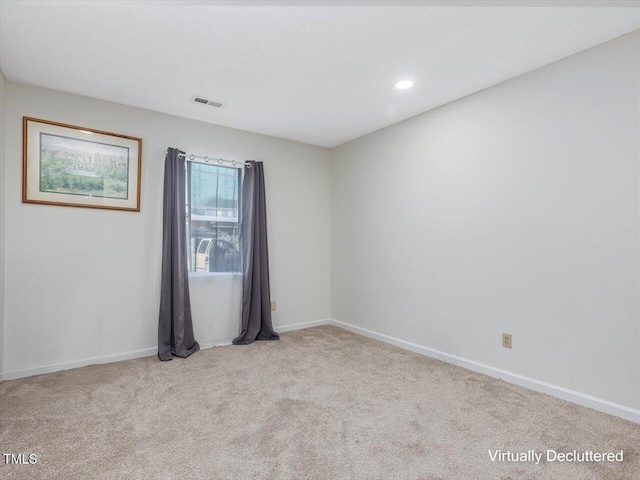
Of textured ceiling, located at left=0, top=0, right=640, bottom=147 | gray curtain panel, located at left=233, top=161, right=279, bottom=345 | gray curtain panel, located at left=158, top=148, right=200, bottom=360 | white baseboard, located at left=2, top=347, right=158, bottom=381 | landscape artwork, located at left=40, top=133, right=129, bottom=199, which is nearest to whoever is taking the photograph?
textured ceiling, located at left=0, top=0, right=640, bottom=147

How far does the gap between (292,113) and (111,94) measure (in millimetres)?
1598

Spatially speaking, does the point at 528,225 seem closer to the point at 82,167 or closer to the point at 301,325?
the point at 301,325

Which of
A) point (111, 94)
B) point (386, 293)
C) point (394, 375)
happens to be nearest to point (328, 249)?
point (386, 293)

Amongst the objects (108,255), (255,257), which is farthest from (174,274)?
(255,257)

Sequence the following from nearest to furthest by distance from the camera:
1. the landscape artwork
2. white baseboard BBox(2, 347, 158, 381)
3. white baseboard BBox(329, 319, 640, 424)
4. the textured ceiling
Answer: the textured ceiling, white baseboard BBox(329, 319, 640, 424), white baseboard BBox(2, 347, 158, 381), the landscape artwork

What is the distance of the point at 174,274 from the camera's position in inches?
132

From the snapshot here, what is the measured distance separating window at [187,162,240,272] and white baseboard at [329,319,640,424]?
1.98 m

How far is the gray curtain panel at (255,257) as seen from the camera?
384cm

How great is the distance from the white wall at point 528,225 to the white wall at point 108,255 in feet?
4.18

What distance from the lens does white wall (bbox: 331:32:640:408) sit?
7.11ft

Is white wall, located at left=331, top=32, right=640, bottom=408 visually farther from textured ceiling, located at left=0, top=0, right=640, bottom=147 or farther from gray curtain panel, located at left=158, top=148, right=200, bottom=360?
gray curtain panel, located at left=158, top=148, right=200, bottom=360

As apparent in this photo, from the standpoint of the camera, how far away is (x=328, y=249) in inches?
184

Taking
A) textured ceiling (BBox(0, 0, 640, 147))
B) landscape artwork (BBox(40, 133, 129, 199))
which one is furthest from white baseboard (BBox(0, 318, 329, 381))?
Result: textured ceiling (BBox(0, 0, 640, 147))

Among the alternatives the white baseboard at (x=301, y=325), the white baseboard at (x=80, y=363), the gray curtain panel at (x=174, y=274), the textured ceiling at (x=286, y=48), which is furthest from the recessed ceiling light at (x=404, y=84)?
the white baseboard at (x=80, y=363)
